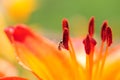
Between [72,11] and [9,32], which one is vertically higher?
[72,11]

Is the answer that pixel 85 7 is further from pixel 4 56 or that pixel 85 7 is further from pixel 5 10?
pixel 4 56

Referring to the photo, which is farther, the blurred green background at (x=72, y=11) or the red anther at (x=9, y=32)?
the blurred green background at (x=72, y=11)

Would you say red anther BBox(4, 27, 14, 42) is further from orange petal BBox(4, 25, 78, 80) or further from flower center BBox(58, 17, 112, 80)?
flower center BBox(58, 17, 112, 80)

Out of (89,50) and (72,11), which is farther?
(72,11)

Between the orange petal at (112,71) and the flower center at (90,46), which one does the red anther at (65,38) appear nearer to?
the flower center at (90,46)

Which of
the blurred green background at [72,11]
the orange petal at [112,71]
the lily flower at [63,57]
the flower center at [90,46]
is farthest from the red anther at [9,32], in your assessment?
the blurred green background at [72,11]

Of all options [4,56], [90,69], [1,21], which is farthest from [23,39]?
[1,21]

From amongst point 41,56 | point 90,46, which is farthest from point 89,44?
point 41,56

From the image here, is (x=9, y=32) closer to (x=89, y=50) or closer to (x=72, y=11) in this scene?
(x=89, y=50)
